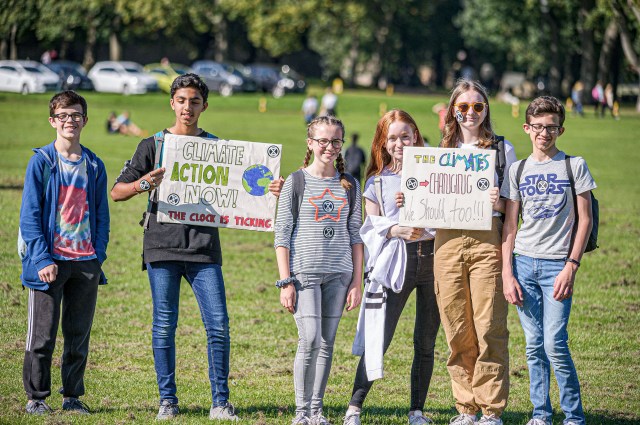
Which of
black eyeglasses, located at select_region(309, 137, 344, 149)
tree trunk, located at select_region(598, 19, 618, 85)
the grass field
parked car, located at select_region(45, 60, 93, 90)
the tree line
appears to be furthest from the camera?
the tree line

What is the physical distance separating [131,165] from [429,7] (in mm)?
77625

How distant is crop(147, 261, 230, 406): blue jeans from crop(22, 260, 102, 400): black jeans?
0.49 metres

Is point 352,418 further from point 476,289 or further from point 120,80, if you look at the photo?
point 120,80

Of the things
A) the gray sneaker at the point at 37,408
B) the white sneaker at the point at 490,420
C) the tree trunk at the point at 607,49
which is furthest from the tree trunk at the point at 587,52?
the gray sneaker at the point at 37,408

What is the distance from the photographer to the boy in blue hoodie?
23.2 ft

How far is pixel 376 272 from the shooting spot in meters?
7.05

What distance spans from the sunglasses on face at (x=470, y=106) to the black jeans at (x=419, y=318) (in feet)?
3.25

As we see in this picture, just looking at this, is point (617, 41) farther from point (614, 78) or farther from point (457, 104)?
point (457, 104)

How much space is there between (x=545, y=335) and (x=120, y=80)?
2196 inches

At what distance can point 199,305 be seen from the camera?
23.7 ft

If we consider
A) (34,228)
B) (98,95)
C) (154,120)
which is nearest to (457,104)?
(34,228)

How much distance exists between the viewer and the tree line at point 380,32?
62.5 m

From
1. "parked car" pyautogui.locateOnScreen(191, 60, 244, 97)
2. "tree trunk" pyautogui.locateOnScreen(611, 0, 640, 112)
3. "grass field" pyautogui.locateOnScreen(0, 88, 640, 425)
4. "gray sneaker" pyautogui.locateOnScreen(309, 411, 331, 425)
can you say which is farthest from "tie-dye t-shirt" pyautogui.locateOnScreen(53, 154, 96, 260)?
"parked car" pyautogui.locateOnScreen(191, 60, 244, 97)

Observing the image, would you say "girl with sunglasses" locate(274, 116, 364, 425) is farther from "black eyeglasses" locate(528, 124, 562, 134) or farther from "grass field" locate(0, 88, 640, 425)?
"black eyeglasses" locate(528, 124, 562, 134)
